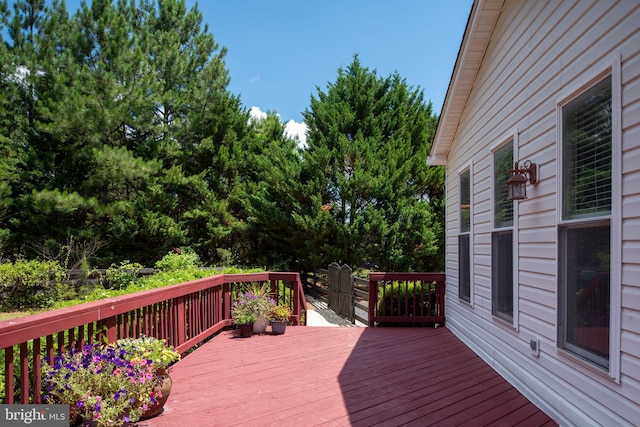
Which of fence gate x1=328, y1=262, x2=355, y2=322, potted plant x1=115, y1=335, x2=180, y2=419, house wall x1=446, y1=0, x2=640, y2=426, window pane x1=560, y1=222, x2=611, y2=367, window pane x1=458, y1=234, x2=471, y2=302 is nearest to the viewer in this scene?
house wall x1=446, y1=0, x2=640, y2=426

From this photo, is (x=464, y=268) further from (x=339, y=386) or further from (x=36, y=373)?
(x=36, y=373)

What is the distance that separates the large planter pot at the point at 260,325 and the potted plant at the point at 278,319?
0.12 metres

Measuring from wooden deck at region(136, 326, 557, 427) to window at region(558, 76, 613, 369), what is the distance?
33.6 inches

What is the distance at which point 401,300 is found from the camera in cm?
668

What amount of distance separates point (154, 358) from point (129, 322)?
1151mm

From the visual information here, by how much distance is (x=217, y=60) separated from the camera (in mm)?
16656

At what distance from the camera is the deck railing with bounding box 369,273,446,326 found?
20.5ft

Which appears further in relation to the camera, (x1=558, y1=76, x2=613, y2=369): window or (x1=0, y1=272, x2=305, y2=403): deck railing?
(x1=558, y1=76, x2=613, y2=369): window

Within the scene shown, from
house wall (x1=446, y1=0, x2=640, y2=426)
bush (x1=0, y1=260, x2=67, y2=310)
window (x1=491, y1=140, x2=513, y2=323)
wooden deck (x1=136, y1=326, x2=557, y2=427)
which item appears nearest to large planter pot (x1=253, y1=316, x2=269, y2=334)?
wooden deck (x1=136, y1=326, x2=557, y2=427)

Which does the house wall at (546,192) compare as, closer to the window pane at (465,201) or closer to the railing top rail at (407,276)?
the window pane at (465,201)

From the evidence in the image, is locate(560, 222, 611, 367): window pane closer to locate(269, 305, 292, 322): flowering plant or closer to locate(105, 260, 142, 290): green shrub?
locate(269, 305, 292, 322): flowering plant

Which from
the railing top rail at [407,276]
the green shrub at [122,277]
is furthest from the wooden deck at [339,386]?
the green shrub at [122,277]

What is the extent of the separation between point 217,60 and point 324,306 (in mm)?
11574

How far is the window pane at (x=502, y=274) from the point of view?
3.81 metres
